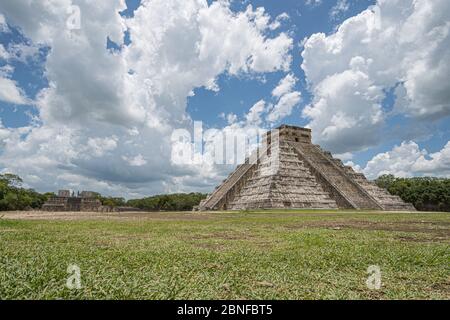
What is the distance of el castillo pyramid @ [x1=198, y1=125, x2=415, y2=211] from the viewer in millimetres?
37562

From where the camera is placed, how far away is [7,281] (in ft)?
11.4

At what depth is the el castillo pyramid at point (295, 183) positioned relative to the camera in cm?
3756

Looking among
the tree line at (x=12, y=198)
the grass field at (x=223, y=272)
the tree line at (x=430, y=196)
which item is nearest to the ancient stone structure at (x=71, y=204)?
the tree line at (x=12, y=198)

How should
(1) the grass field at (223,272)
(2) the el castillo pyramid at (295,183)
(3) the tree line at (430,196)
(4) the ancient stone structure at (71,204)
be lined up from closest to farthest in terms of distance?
1. (1) the grass field at (223,272)
2. (2) the el castillo pyramid at (295,183)
3. (4) the ancient stone structure at (71,204)
4. (3) the tree line at (430,196)

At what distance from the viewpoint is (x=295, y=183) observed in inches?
1590

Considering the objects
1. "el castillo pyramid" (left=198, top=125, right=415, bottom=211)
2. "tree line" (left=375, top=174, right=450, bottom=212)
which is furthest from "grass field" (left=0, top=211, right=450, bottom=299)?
"tree line" (left=375, top=174, right=450, bottom=212)

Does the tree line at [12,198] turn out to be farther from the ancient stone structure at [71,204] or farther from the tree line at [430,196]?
the tree line at [430,196]

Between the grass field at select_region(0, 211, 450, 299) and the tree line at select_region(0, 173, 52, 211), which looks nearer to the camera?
the grass field at select_region(0, 211, 450, 299)

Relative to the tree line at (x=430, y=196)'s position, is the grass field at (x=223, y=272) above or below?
below

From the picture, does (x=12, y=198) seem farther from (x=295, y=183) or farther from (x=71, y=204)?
(x=295, y=183)

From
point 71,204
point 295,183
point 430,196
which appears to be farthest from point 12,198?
point 430,196

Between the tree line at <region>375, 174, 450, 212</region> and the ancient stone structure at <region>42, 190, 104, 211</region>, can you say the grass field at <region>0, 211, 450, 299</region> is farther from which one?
the tree line at <region>375, 174, 450, 212</region>
